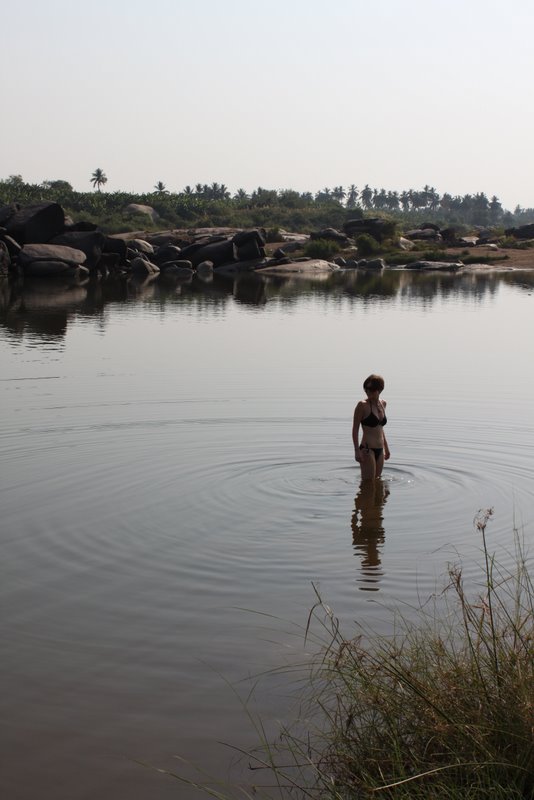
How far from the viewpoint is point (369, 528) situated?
1064 cm

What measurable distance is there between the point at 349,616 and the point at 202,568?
176 centimetres

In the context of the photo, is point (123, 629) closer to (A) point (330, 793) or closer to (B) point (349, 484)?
(A) point (330, 793)

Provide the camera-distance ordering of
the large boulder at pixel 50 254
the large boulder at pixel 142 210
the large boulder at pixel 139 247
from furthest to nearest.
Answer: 1. the large boulder at pixel 142 210
2. the large boulder at pixel 139 247
3. the large boulder at pixel 50 254

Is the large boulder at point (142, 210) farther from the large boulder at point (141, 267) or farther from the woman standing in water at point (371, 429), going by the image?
the woman standing in water at point (371, 429)

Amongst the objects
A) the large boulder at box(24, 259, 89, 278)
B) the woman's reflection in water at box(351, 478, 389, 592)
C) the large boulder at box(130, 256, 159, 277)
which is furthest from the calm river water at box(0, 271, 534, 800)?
the large boulder at box(130, 256, 159, 277)

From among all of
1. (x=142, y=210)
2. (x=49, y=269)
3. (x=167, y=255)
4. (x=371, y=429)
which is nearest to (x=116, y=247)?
(x=167, y=255)

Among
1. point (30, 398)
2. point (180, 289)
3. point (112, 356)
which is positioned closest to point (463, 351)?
A: point (112, 356)

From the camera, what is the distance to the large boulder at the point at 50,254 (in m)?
59.7

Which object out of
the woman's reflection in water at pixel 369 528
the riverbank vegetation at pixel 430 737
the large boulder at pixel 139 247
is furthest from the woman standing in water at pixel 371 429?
the large boulder at pixel 139 247

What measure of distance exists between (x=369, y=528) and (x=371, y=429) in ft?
5.45

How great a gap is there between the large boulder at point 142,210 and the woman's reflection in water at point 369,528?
104 m

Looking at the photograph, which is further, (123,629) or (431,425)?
(431,425)

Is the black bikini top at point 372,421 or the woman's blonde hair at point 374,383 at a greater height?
the woman's blonde hair at point 374,383

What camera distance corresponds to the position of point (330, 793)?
4.84 m
